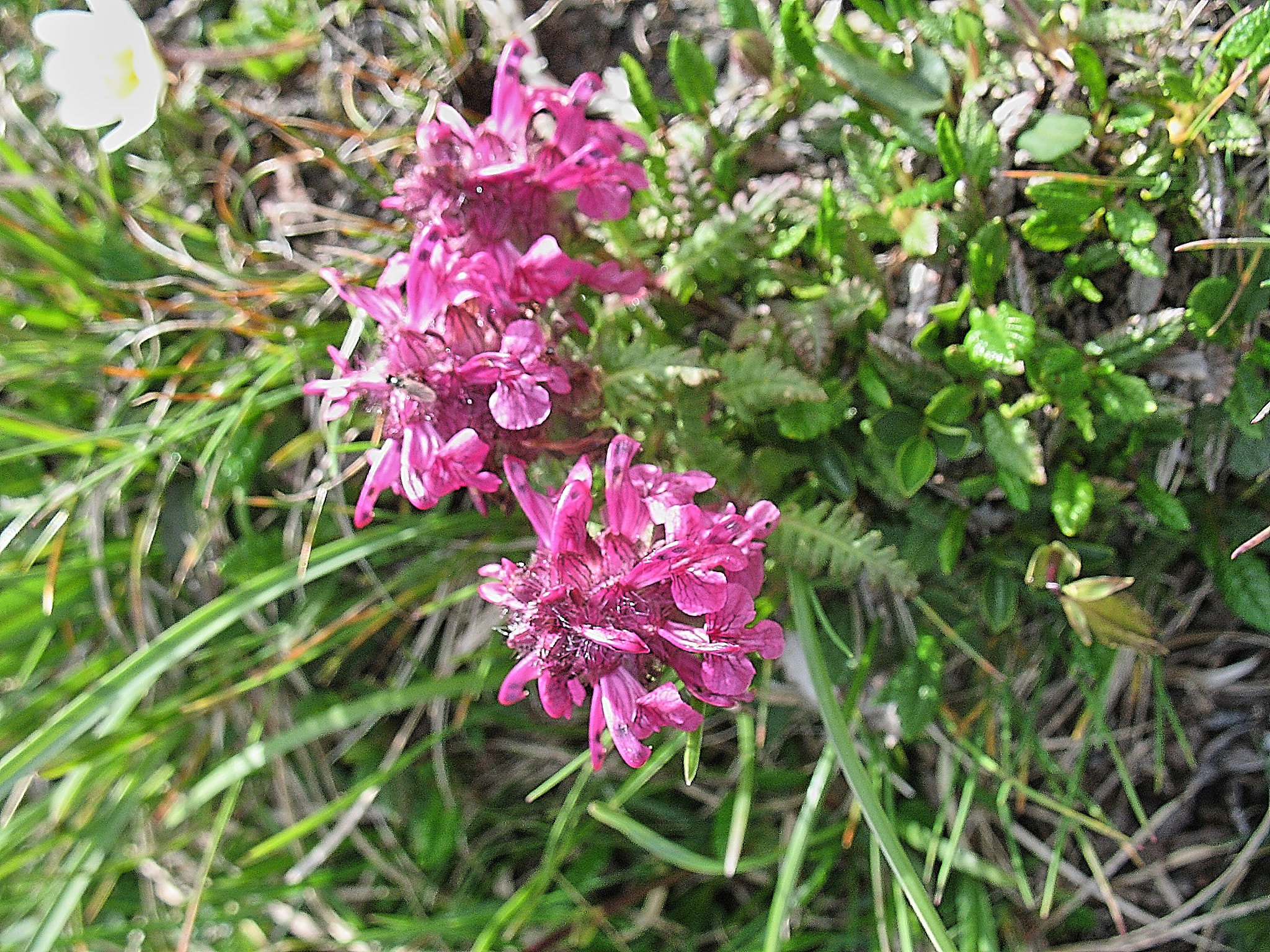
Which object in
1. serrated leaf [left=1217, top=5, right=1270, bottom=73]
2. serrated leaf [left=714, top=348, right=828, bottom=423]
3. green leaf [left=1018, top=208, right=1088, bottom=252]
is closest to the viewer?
serrated leaf [left=1217, top=5, right=1270, bottom=73]

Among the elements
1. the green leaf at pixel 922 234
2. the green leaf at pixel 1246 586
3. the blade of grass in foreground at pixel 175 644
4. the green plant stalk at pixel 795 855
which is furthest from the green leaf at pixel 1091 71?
the blade of grass in foreground at pixel 175 644

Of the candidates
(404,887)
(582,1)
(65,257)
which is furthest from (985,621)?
(65,257)

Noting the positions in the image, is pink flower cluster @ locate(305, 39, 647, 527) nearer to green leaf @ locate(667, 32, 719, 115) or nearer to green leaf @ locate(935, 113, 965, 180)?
green leaf @ locate(667, 32, 719, 115)

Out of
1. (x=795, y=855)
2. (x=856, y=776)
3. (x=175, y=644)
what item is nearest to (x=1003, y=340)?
(x=856, y=776)

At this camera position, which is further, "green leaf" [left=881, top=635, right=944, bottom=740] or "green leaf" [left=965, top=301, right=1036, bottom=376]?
"green leaf" [left=881, top=635, right=944, bottom=740]

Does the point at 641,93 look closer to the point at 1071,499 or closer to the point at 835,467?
the point at 835,467

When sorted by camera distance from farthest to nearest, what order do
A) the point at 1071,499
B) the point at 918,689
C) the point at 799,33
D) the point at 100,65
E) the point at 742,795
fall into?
the point at 100,65 → the point at 742,795 → the point at 918,689 → the point at 799,33 → the point at 1071,499

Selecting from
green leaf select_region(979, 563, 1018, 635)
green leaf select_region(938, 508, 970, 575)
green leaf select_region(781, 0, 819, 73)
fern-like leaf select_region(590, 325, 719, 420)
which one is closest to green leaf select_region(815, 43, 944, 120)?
green leaf select_region(781, 0, 819, 73)

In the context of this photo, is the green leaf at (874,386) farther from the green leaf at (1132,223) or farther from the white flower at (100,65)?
the white flower at (100,65)
